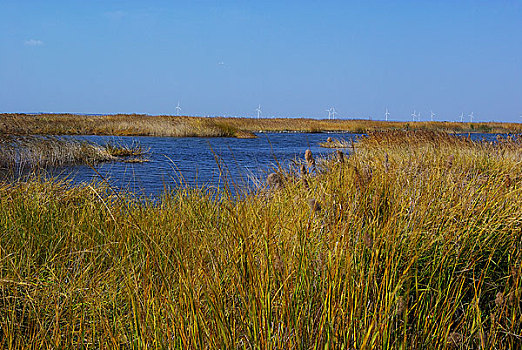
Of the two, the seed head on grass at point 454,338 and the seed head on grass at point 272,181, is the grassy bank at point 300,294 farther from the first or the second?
the seed head on grass at point 272,181

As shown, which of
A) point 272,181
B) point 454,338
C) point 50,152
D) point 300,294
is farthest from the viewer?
point 50,152

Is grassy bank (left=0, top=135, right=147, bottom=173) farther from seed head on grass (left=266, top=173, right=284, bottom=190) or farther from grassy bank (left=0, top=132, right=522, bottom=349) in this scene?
grassy bank (left=0, top=132, right=522, bottom=349)

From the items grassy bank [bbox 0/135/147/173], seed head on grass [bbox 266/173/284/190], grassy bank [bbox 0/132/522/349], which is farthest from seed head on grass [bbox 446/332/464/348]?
grassy bank [bbox 0/135/147/173]

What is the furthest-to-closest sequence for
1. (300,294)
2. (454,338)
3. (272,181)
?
(272,181) < (300,294) < (454,338)

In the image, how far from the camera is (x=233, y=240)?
2744 millimetres

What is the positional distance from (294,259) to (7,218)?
2.75 metres

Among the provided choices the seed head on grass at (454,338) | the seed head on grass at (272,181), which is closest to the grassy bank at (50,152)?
the seed head on grass at (272,181)

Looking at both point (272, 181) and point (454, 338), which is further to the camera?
point (272, 181)

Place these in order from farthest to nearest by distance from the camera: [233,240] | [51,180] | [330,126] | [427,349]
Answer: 1. [330,126]
2. [51,180]
3. [233,240]
4. [427,349]

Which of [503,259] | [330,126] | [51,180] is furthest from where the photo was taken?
[330,126]

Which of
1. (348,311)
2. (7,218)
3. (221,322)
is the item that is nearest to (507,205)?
(348,311)

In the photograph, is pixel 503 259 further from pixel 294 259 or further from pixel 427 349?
pixel 294 259

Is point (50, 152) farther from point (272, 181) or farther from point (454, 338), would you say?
point (454, 338)

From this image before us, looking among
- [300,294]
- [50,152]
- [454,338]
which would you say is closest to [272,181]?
[300,294]
